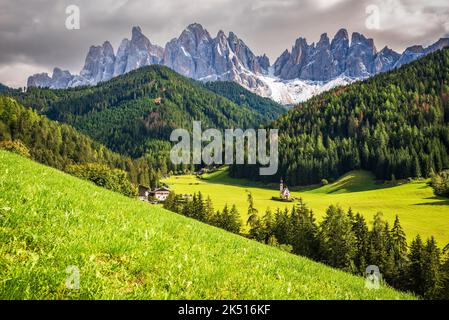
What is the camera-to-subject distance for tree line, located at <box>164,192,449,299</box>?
174 ft

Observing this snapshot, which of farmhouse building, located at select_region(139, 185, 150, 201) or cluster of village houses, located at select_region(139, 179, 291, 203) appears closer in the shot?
cluster of village houses, located at select_region(139, 179, 291, 203)

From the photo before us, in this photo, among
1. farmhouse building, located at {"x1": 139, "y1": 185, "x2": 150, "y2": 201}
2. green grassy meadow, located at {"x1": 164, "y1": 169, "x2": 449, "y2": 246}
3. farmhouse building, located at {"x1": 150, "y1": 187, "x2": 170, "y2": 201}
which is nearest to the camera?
green grassy meadow, located at {"x1": 164, "y1": 169, "x2": 449, "y2": 246}

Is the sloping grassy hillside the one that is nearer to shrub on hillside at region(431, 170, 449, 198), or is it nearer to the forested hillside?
shrub on hillside at region(431, 170, 449, 198)

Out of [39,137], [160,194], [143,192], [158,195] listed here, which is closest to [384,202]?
[160,194]

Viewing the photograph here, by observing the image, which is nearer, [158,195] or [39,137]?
[158,195]

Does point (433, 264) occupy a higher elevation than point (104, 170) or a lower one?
lower

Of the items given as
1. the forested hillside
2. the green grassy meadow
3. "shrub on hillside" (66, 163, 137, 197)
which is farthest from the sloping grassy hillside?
the forested hillside

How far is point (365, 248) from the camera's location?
212 ft

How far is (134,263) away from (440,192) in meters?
160

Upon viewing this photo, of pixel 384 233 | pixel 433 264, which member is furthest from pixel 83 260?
pixel 384 233

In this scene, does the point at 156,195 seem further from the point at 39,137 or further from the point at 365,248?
the point at 365,248

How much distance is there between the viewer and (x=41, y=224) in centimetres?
881
